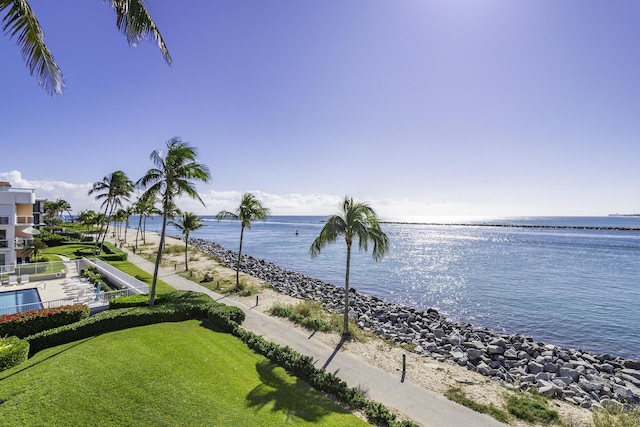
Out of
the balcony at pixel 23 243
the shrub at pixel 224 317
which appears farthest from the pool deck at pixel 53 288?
the balcony at pixel 23 243

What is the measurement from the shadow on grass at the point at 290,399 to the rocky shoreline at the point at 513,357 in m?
8.46

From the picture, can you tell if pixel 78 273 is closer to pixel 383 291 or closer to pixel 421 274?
pixel 383 291

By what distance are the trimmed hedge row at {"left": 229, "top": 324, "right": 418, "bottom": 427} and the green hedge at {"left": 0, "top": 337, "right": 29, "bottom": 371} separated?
7.89 meters

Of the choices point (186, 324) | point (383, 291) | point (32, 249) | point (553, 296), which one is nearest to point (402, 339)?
point (186, 324)

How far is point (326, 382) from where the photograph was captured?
10.2 metres

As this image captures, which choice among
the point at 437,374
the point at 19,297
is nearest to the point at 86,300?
the point at 19,297

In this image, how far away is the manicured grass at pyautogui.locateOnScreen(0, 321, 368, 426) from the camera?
7695mm

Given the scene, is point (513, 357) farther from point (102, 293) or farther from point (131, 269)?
point (131, 269)

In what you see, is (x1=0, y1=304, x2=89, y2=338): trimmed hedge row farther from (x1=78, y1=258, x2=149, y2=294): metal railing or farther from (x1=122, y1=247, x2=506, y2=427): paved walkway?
(x1=122, y1=247, x2=506, y2=427): paved walkway

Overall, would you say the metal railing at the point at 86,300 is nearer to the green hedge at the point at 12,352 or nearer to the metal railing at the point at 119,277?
the metal railing at the point at 119,277

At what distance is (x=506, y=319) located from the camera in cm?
2414

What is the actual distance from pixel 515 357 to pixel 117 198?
46805 mm

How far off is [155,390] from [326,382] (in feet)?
17.0

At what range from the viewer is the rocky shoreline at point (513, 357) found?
508 inches
